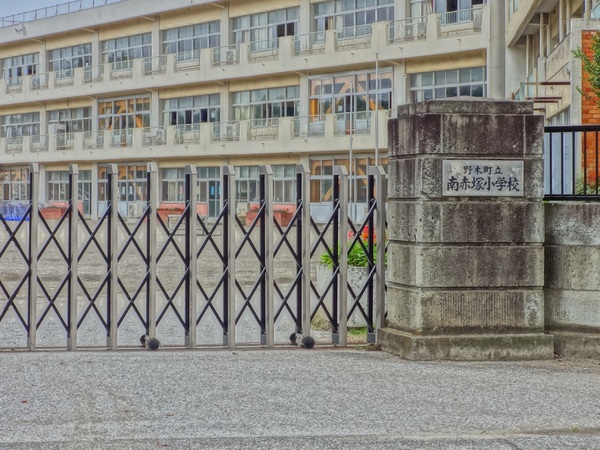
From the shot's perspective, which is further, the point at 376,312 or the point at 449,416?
the point at 376,312

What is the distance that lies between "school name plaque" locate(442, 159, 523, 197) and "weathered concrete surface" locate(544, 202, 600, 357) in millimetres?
531

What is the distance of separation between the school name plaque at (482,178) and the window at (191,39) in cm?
5027

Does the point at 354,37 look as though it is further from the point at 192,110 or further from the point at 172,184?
the point at 172,184

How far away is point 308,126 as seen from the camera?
53188 mm

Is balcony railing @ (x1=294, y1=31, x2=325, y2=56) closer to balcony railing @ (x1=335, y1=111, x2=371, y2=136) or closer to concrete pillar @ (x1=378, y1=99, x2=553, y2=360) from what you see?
balcony railing @ (x1=335, y1=111, x2=371, y2=136)

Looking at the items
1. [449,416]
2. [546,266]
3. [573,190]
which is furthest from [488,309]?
[449,416]

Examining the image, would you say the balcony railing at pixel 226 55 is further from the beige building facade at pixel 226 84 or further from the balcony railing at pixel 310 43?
the balcony railing at pixel 310 43

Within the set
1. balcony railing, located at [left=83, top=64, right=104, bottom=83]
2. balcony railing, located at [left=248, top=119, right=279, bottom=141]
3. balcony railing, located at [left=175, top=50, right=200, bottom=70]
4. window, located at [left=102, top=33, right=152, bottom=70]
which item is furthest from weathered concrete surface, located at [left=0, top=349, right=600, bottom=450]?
balcony railing, located at [left=83, top=64, right=104, bottom=83]

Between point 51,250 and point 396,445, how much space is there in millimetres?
22937

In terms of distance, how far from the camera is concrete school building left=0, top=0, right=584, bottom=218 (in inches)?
1906

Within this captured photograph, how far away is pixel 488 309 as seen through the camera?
9523 mm

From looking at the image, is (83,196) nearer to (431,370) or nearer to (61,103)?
(61,103)

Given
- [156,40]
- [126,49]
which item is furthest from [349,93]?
[126,49]

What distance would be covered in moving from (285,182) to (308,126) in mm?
3540
